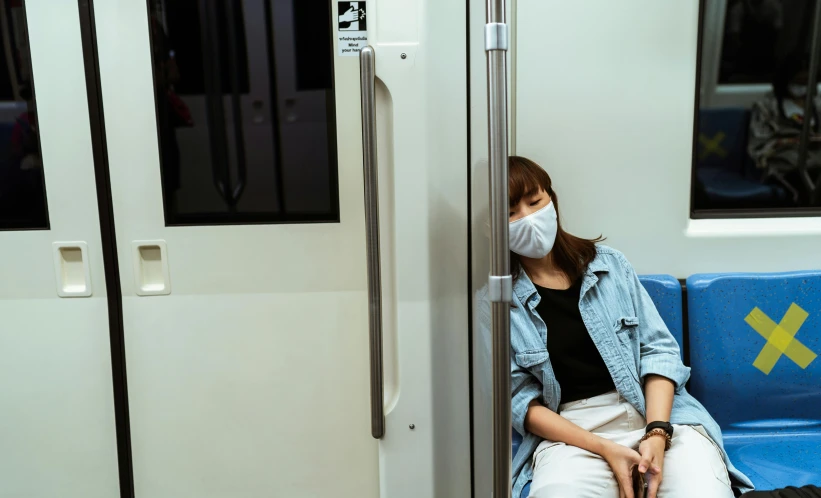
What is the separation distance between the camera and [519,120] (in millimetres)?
2127

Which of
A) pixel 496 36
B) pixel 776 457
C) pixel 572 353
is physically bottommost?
pixel 776 457

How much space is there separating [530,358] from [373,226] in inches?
23.6

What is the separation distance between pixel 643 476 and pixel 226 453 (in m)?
1.25

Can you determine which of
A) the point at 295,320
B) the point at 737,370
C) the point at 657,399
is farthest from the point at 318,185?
the point at 737,370

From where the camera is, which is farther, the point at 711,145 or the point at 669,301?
the point at 711,145

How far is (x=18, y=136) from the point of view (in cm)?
185

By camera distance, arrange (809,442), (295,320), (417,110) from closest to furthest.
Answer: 1. (417,110)
2. (295,320)
3. (809,442)

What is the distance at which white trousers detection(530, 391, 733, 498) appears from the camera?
5.04ft

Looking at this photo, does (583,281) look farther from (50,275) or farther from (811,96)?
(50,275)

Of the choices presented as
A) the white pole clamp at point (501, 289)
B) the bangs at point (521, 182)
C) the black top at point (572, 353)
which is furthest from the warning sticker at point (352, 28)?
the black top at point (572, 353)

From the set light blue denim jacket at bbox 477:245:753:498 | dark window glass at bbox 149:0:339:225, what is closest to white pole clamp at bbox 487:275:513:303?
light blue denim jacket at bbox 477:245:753:498

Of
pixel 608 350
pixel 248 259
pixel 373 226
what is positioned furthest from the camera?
pixel 248 259

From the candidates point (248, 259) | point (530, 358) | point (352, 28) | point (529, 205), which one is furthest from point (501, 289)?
point (248, 259)

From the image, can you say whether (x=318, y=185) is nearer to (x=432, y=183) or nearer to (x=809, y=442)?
(x=432, y=183)
